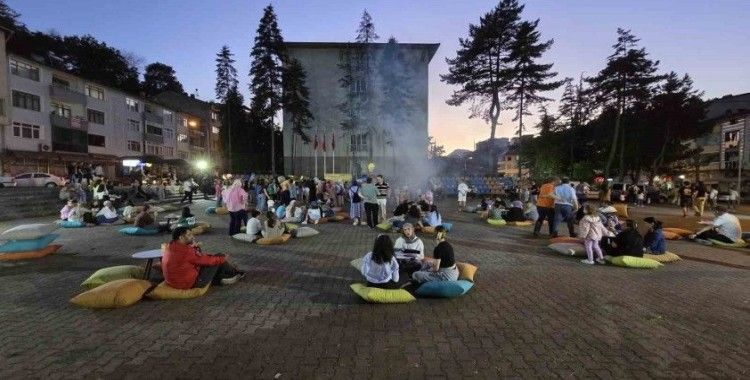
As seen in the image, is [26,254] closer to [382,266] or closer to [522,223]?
[382,266]

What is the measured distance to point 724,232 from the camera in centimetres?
1155

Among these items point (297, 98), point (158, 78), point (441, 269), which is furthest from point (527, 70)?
point (158, 78)

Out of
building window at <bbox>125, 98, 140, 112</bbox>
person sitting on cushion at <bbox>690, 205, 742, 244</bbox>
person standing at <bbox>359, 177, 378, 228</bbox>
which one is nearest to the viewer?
person sitting on cushion at <bbox>690, 205, 742, 244</bbox>

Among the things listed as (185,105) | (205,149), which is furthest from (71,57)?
(205,149)

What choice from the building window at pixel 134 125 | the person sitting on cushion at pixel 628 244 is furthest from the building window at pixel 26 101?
the person sitting on cushion at pixel 628 244

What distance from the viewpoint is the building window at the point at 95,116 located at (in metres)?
39.5

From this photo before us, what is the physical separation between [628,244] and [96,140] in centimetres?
4675

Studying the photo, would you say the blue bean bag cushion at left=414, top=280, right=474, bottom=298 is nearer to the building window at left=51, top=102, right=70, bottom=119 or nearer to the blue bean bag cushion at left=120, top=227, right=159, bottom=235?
the blue bean bag cushion at left=120, top=227, right=159, bottom=235

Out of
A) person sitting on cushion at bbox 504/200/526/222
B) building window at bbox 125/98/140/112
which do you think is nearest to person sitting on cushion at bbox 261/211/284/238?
person sitting on cushion at bbox 504/200/526/222

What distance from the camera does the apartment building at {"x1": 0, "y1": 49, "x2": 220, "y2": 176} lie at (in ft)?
104

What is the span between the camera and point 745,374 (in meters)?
3.91

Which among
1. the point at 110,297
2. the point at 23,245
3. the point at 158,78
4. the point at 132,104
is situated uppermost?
the point at 158,78

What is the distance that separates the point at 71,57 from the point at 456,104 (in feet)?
181

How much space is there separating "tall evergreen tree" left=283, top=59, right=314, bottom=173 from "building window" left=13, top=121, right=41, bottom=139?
20838mm
